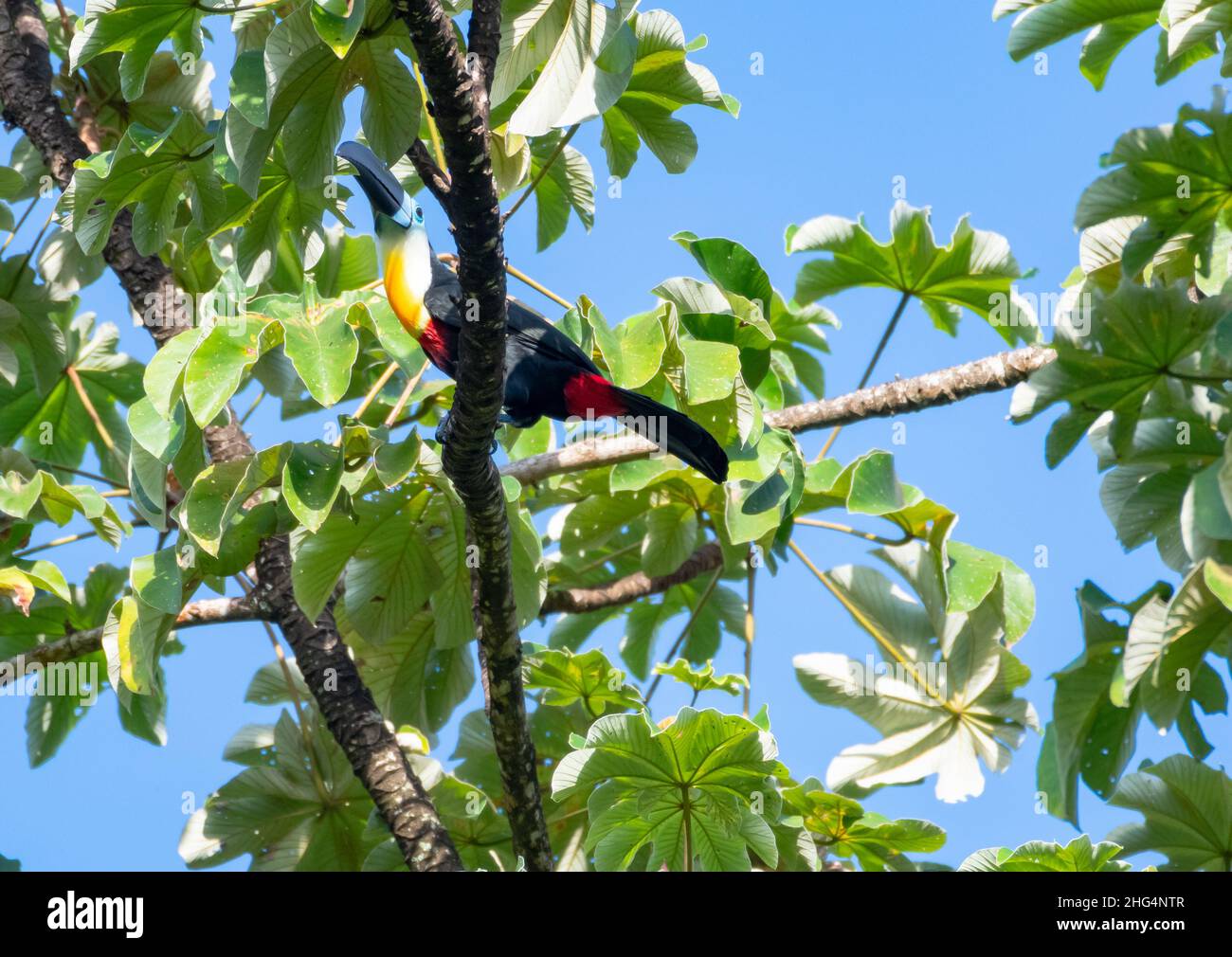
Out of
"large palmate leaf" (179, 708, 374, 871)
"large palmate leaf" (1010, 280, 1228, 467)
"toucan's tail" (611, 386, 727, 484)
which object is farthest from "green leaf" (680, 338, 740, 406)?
"large palmate leaf" (179, 708, 374, 871)

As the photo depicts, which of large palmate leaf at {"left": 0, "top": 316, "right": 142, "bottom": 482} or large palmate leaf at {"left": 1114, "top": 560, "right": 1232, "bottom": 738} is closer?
large palmate leaf at {"left": 1114, "top": 560, "right": 1232, "bottom": 738}

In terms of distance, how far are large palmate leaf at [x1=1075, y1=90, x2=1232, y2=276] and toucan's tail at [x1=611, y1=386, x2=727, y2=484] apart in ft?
3.65

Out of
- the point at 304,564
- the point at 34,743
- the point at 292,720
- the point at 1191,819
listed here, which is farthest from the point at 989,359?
the point at 34,743

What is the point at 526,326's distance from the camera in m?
3.36

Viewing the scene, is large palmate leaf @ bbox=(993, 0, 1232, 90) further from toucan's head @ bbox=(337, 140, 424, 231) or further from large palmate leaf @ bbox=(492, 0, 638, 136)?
toucan's head @ bbox=(337, 140, 424, 231)

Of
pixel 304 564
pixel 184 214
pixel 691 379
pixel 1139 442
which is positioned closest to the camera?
pixel 1139 442

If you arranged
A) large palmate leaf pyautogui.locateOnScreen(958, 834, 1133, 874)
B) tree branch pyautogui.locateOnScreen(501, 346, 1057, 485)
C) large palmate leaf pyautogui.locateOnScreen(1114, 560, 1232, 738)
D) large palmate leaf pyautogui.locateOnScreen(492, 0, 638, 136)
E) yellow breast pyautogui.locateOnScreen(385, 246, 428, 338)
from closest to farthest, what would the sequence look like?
large palmate leaf pyautogui.locateOnScreen(492, 0, 638, 136) → large palmate leaf pyautogui.locateOnScreen(1114, 560, 1232, 738) → large palmate leaf pyautogui.locateOnScreen(958, 834, 1133, 874) → yellow breast pyautogui.locateOnScreen(385, 246, 428, 338) → tree branch pyautogui.locateOnScreen(501, 346, 1057, 485)

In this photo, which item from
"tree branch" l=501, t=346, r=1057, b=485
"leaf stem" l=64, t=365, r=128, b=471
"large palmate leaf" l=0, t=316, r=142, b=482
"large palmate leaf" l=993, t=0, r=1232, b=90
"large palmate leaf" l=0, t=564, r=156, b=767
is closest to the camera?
"large palmate leaf" l=993, t=0, r=1232, b=90

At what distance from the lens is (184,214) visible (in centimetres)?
371

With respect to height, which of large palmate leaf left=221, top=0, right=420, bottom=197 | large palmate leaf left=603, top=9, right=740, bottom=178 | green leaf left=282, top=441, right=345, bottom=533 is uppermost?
large palmate leaf left=603, top=9, right=740, bottom=178

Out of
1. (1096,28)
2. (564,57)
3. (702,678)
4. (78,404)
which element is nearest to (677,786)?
(702,678)

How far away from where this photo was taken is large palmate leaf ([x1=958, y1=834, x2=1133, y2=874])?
2596 mm
